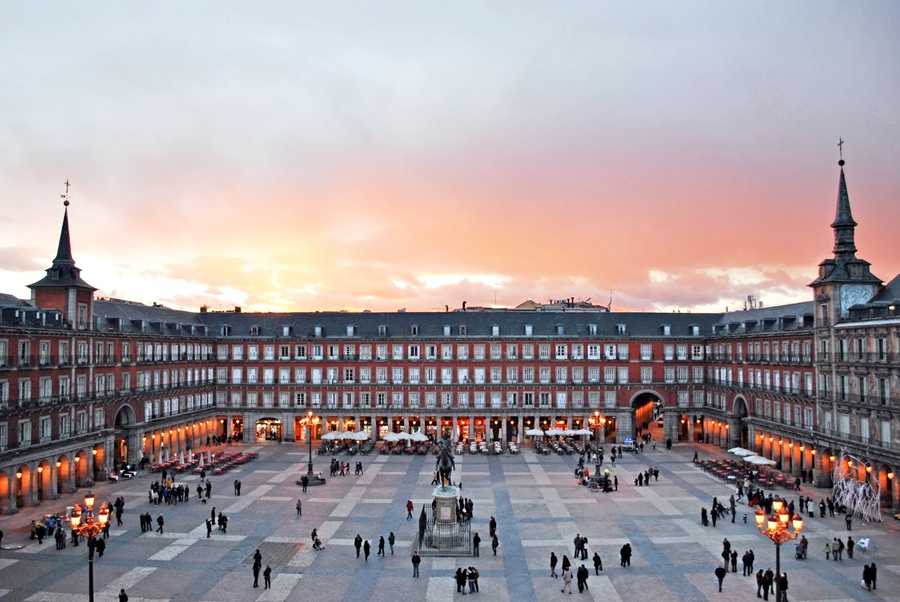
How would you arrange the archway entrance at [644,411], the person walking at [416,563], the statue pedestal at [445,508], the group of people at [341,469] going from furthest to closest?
the archway entrance at [644,411]
the group of people at [341,469]
the statue pedestal at [445,508]
the person walking at [416,563]

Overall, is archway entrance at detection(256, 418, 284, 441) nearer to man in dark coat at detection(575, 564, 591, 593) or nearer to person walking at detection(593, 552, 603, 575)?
person walking at detection(593, 552, 603, 575)

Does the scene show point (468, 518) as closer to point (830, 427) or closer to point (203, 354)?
point (830, 427)

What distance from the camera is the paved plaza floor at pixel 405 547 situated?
111 ft

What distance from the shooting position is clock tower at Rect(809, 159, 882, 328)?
5728cm

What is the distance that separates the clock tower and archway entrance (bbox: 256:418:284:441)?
62595 millimetres

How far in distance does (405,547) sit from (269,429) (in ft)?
174

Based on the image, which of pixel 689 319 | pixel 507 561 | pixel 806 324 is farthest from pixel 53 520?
pixel 689 319

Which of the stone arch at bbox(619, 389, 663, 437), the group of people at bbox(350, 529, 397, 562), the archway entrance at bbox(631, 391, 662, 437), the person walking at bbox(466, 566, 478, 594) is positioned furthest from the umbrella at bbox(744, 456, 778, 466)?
the archway entrance at bbox(631, 391, 662, 437)

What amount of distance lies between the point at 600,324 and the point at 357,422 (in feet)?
110

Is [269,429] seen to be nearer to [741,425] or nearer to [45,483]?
[45,483]

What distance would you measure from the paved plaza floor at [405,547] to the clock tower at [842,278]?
15587mm

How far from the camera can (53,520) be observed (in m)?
43.9

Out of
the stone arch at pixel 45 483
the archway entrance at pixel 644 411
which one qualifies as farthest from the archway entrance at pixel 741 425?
the stone arch at pixel 45 483

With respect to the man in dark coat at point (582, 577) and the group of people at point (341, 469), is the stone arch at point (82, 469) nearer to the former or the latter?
the group of people at point (341, 469)
